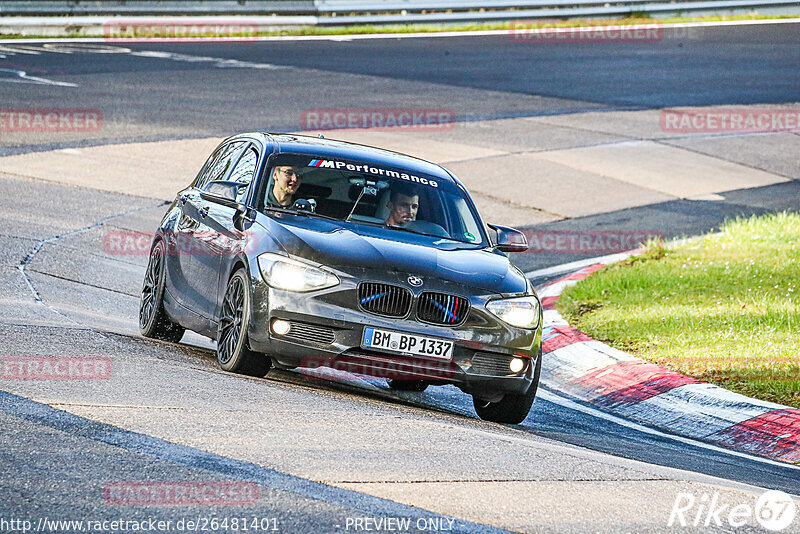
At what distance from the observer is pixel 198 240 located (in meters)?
9.55

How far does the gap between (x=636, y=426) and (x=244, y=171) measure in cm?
334

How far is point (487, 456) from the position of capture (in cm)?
684

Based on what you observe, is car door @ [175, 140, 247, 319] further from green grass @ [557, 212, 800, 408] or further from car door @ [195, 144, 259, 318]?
green grass @ [557, 212, 800, 408]

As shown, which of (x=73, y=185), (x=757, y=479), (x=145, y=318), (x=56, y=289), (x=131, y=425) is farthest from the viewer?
(x=73, y=185)

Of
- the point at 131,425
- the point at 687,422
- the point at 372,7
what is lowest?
the point at 687,422

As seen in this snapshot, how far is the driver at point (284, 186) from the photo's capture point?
9.21 meters

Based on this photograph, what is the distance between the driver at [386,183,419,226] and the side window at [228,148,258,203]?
1.01 metres

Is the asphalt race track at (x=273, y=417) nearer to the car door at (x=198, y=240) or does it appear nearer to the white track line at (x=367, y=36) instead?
the car door at (x=198, y=240)

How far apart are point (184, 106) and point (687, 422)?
16143 millimetres

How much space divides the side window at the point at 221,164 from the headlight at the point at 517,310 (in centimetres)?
281

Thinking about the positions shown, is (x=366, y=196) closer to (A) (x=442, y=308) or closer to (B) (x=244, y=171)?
(B) (x=244, y=171)

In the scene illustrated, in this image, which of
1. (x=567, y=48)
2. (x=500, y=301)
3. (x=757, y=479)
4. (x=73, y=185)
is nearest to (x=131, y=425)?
(x=500, y=301)

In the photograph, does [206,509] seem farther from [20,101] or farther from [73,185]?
[20,101]

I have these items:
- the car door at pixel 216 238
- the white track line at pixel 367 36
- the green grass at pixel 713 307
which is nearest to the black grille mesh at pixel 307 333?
the car door at pixel 216 238
